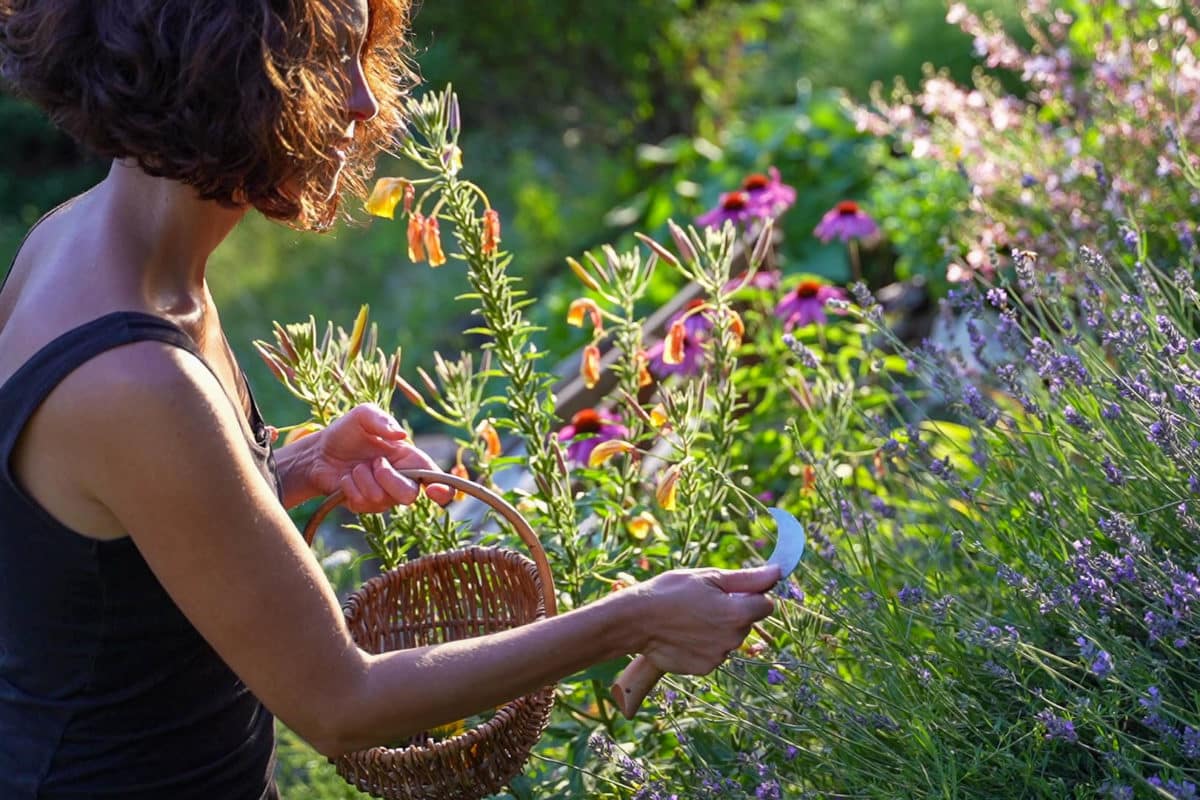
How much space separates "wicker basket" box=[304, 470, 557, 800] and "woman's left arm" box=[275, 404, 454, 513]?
3 centimetres

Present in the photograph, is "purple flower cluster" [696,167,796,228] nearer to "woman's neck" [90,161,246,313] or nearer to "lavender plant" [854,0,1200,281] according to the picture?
"lavender plant" [854,0,1200,281]

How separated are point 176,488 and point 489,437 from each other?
3.32ft

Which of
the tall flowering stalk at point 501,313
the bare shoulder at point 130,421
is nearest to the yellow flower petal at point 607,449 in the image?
the tall flowering stalk at point 501,313

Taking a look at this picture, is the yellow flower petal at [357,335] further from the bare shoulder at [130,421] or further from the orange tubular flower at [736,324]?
the bare shoulder at [130,421]

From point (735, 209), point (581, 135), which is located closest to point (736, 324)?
point (735, 209)

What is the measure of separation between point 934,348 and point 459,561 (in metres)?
0.78

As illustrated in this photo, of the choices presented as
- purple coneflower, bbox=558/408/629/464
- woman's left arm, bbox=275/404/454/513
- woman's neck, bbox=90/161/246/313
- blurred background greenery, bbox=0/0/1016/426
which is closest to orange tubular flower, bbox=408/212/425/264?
woman's left arm, bbox=275/404/454/513

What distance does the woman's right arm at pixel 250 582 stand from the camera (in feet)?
4.17

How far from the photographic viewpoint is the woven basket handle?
5.62ft


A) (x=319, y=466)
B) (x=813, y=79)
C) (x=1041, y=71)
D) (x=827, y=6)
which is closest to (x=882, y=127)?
(x=1041, y=71)

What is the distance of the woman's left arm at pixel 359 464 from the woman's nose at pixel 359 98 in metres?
0.44

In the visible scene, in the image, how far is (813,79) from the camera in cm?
655

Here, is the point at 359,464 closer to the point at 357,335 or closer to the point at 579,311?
the point at 357,335

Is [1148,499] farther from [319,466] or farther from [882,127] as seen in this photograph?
[882,127]
